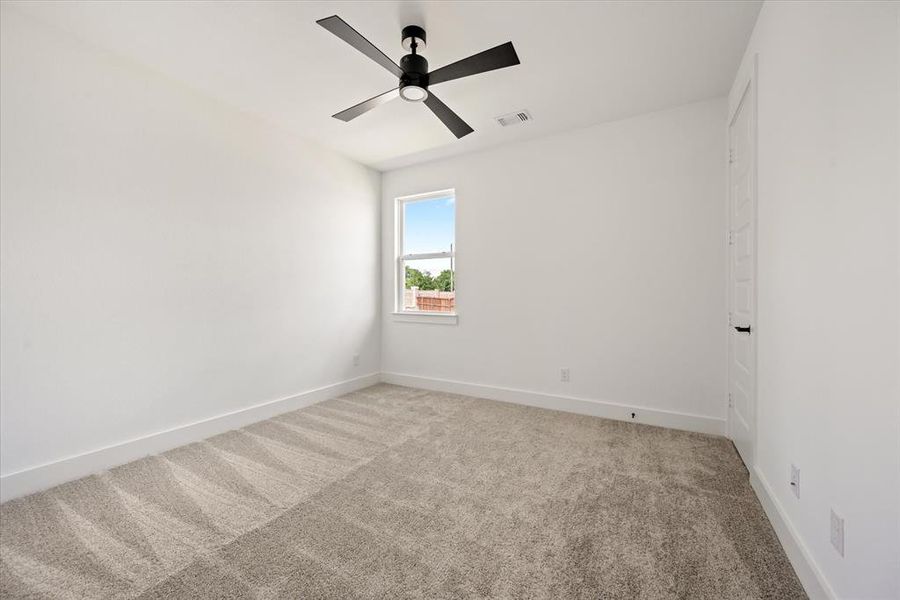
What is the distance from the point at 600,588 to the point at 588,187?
3057mm

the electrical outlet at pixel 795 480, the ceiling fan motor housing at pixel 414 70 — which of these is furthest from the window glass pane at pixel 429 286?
the electrical outlet at pixel 795 480

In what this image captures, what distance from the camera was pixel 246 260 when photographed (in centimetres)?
321

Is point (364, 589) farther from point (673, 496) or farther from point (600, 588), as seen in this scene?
point (673, 496)

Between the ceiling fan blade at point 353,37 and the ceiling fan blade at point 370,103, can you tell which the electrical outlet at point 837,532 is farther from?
the ceiling fan blade at point 370,103

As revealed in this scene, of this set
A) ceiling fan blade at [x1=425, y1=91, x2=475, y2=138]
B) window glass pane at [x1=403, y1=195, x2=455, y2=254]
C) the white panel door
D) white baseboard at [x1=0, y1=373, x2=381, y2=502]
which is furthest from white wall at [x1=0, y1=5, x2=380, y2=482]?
the white panel door

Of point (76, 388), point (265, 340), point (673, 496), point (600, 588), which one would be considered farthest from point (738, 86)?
point (76, 388)

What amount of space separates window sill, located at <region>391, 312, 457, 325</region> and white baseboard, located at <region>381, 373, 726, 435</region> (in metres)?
0.67

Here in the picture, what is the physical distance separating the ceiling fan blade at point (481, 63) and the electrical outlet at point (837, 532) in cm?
229

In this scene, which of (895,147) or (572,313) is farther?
(572,313)

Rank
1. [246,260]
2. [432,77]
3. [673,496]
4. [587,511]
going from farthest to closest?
[246,260] → [432,77] → [673,496] → [587,511]

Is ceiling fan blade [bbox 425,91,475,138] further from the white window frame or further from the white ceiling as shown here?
the white window frame

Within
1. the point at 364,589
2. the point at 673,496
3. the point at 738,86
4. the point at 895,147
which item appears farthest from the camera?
the point at 738,86

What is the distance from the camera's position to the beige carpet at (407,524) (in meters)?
1.42

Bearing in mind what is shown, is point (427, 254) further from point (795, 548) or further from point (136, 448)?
point (795, 548)
